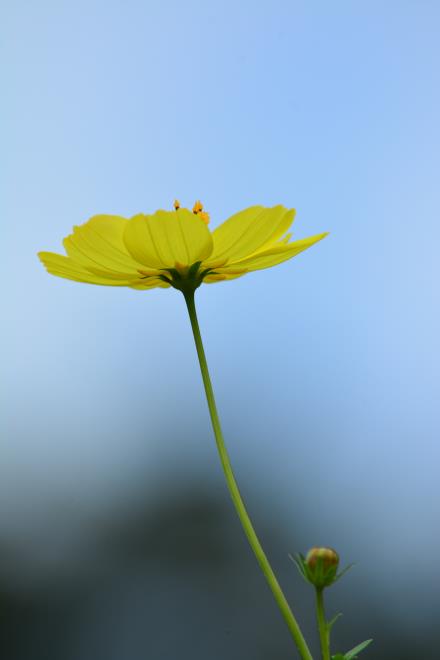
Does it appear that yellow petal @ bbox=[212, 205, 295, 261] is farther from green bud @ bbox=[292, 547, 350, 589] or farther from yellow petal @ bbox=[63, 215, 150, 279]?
green bud @ bbox=[292, 547, 350, 589]

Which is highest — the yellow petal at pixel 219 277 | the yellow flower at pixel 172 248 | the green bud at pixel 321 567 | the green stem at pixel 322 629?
the yellow flower at pixel 172 248

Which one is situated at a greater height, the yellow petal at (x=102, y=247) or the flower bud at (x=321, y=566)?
the yellow petal at (x=102, y=247)

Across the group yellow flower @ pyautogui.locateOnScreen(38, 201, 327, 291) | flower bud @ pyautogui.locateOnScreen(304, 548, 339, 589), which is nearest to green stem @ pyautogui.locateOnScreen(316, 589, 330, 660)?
flower bud @ pyautogui.locateOnScreen(304, 548, 339, 589)

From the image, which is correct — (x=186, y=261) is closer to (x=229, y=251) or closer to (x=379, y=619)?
(x=229, y=251)

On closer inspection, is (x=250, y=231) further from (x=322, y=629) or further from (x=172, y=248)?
(x=322, y=629)

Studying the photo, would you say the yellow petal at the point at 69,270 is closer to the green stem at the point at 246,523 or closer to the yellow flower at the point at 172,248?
the yellow flower at the point at 172,248

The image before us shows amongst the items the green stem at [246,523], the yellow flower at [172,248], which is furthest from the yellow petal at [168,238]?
the green stem at [246,523]

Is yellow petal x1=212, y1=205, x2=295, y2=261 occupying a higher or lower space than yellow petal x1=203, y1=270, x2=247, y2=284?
higher
